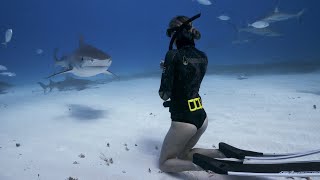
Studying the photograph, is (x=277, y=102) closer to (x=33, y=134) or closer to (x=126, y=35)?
(x=33, y=134)

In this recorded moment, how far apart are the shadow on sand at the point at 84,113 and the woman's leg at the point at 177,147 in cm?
428

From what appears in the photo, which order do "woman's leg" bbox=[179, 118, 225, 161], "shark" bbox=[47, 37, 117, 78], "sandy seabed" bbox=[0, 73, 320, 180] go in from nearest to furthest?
"woman's leg" bbox=[179, 118, 225, 161]
"sandy seabed" bbox=[0, 73, 320, 180]
"shark" bbox=[47, 37, 117, 78]

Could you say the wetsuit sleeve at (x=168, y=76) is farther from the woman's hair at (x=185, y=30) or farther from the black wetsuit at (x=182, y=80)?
the woman's hair at (x=185, y=30)

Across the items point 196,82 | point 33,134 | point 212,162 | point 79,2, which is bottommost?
point 33,134

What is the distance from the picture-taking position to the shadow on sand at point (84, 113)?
8070 millimetres

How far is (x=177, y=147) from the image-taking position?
4.04m

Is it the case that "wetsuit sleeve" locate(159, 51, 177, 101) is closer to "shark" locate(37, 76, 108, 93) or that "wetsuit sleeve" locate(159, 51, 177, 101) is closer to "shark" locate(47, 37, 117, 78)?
"shark" locate(47, 37, 117, 78)

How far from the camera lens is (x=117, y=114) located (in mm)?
8406

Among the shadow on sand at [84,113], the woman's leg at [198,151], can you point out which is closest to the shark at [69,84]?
the shadow on sand at [84,113]

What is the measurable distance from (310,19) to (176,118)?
403 ft

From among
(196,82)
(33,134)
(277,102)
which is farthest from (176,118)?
(277,102)

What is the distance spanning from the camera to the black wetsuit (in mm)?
3898

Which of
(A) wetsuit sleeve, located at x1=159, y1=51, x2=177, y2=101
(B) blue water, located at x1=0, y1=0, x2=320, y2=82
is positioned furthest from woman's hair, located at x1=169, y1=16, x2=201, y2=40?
(B) blue water, located at x1=0, y1=0, x2=320, y2=82

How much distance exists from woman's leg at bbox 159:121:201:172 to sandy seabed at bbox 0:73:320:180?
0.64 ft
